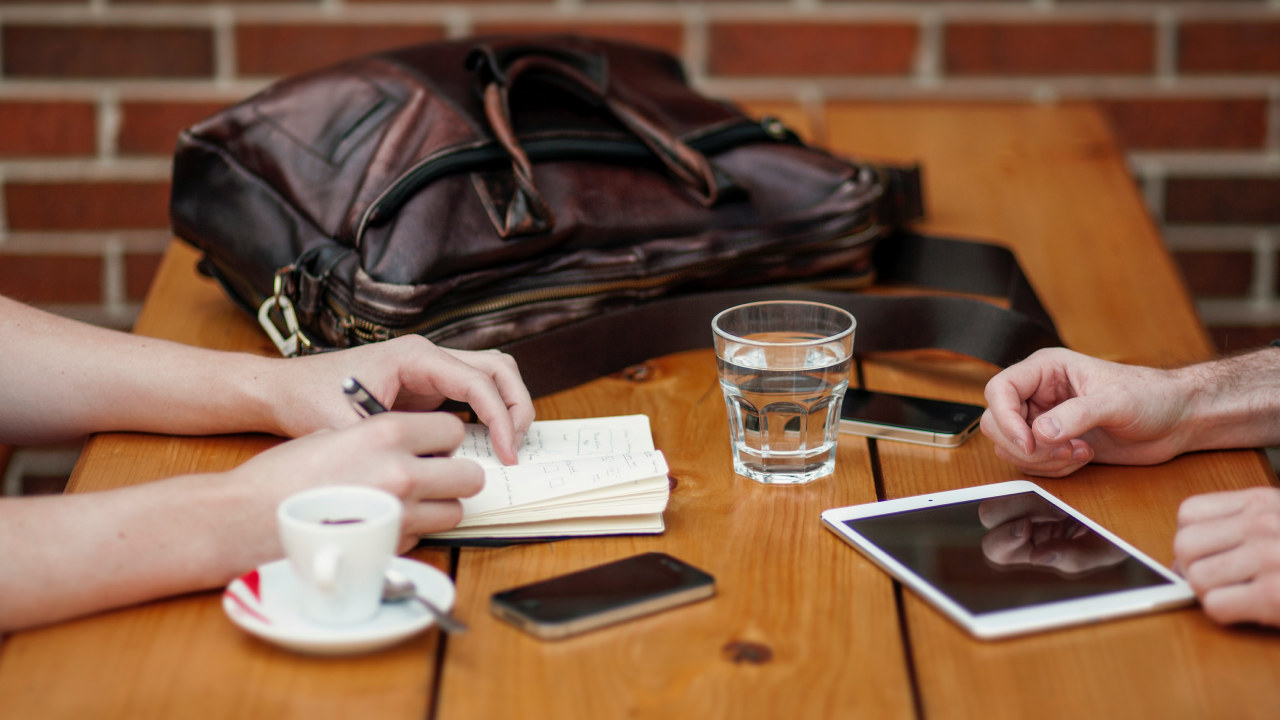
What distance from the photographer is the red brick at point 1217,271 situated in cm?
209

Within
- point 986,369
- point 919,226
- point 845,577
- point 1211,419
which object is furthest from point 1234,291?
point 845,577

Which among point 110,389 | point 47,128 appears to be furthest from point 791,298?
point 47,128

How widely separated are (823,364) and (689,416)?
7.4 inches

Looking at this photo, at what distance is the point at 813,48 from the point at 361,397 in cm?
138

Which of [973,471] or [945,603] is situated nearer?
[945,603]

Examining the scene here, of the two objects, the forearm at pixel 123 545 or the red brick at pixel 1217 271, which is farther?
the red brick at pixel 1217 271

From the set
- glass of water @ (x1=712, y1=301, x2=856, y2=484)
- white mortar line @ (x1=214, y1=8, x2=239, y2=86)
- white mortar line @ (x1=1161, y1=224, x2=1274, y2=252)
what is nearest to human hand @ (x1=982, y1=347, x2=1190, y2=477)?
glass of water @ (x1=712, y1=301, x2=856, y2=484)

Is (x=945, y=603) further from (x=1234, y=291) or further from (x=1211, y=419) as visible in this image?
(x=1234, y=291)

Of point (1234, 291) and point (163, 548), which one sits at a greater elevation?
point (163, 548)

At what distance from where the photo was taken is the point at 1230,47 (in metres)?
1.98

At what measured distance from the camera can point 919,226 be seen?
1.48 m

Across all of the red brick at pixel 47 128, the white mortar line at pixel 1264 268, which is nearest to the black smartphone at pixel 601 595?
the red brick at pixel 47 128

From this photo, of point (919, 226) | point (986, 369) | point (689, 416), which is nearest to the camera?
point (689, 416)

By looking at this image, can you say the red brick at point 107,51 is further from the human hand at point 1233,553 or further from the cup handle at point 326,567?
the human hand at point 1233,553
